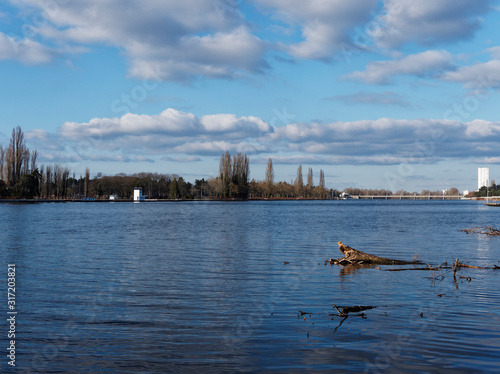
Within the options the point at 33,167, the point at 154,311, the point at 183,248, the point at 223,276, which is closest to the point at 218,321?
the point at 154,311

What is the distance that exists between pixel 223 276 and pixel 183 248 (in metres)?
13.0

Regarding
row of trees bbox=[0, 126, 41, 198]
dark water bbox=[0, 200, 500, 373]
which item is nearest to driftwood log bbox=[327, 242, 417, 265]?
dark water bbox=[0, 200, 500, 373]

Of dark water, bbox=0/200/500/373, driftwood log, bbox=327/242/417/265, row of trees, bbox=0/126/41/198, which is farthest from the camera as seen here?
row of trees, bbox=0/126/41/198

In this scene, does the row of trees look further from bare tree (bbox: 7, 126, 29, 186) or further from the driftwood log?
the driftwood log

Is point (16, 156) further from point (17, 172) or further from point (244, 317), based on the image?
point (244, 317)

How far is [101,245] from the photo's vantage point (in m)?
36.5

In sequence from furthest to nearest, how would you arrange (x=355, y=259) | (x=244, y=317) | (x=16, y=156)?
(x=16, y=156) → (x=355, y=259) → (x=244, y=317)

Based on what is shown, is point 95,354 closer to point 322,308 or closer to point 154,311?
point 154,311

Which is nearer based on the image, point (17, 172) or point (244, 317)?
point (244, 317)

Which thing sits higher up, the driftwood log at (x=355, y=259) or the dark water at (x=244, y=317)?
the driftwood log at (x=355, y=259)

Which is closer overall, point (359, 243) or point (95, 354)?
point (95, 354)

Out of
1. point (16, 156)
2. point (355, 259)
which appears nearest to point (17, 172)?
point (16, 156)

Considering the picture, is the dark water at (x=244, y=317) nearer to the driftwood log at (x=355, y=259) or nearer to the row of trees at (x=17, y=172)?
the driftwood log at (x=355, y=259)

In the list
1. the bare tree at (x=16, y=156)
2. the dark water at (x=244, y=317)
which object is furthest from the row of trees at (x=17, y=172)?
the dark water at (x=244, y=317)
